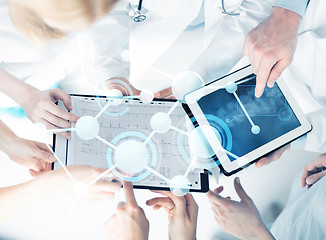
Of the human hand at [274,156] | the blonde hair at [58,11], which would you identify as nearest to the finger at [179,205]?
the human hand at [274,156]

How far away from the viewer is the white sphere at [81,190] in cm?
64

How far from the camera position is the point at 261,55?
0.64m

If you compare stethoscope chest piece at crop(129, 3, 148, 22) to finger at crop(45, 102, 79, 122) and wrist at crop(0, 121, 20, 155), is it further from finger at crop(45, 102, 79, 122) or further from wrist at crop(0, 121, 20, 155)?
wrist at crop(0, 121, 20, 155)

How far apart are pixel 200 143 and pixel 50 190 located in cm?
35

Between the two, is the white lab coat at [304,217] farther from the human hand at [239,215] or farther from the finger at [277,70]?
the finger at [277,70]

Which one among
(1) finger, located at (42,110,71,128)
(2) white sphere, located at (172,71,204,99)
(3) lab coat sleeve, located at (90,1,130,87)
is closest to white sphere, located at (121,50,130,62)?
(3) lab coat sleeve, located at (90,1,130,87)

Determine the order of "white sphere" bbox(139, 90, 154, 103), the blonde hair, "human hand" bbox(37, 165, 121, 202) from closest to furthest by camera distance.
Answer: the blonde hair, "human hand" bbox(37, 165, 121, 202), "white sphere" bbox(139, 90, 154, 103)

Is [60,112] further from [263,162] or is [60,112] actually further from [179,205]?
[263,162]

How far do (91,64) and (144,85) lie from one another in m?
0.15

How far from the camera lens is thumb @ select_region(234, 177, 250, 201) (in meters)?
0.76

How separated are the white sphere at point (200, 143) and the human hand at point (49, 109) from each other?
0.26 m

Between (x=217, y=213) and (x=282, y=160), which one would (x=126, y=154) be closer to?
(x=217, y=213)

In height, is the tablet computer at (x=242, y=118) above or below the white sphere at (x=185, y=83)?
below

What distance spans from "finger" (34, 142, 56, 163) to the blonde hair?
0.27m
